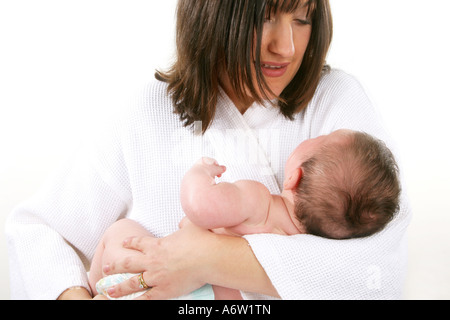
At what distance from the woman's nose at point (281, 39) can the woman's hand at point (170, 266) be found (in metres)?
0.31

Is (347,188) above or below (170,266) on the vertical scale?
above

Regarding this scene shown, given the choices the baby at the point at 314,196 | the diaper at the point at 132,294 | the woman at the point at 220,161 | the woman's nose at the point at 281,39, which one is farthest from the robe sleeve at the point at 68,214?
the woman's nose at the point at 281,39

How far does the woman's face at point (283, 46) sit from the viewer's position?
2.38 ft

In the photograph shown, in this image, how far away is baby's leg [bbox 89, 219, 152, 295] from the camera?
2.48ft

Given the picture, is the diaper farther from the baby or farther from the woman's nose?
the woman's nose

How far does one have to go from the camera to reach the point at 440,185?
0.93 metres

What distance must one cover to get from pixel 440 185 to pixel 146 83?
0.63m

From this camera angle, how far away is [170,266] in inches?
26.8

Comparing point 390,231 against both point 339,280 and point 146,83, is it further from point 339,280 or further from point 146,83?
point 146,83

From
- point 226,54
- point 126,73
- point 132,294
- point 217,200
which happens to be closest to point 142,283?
point 132,294

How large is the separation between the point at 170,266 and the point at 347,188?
0.93ft

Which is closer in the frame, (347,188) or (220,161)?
(347,188)

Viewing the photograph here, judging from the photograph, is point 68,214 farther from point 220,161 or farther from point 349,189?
point 349,189
